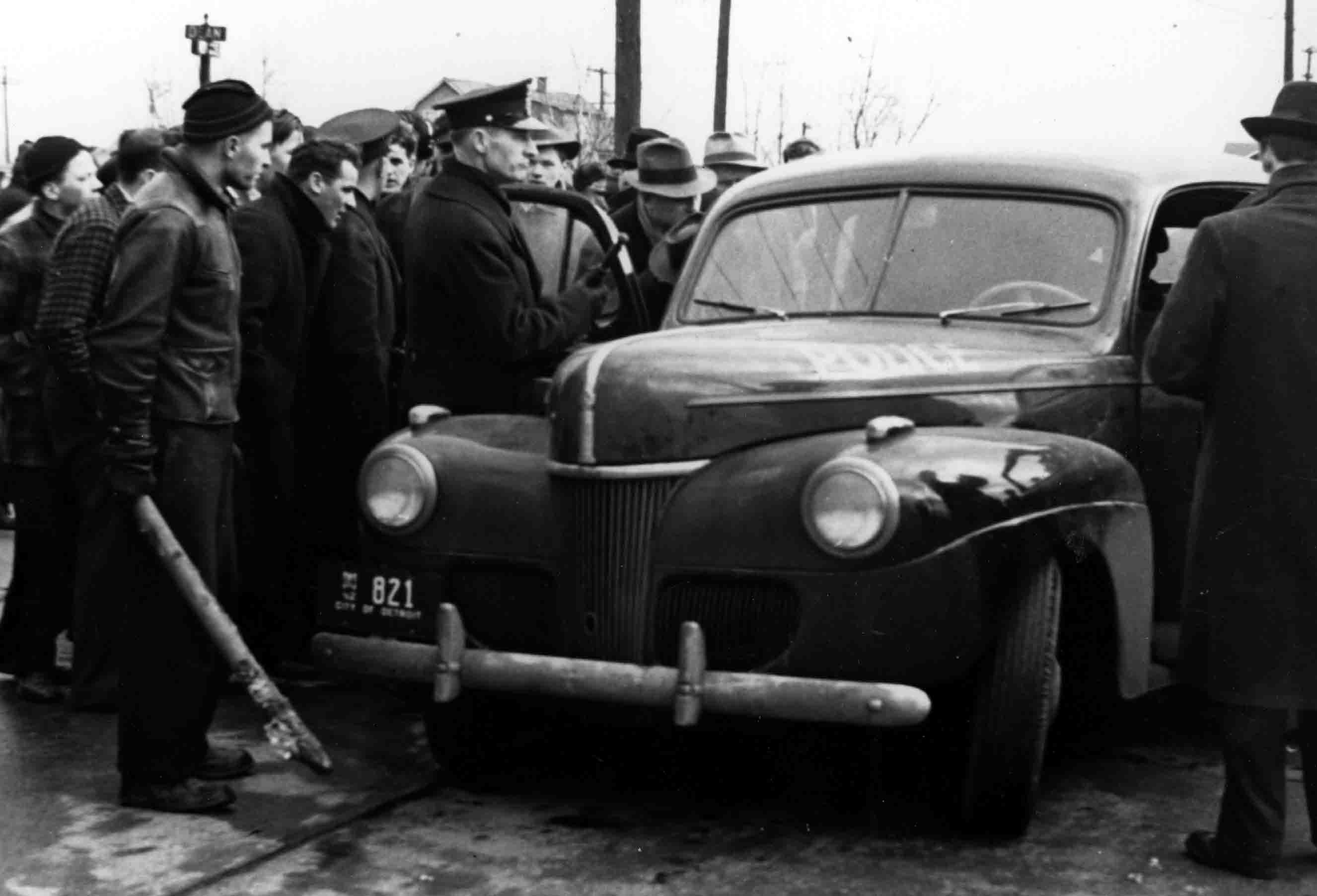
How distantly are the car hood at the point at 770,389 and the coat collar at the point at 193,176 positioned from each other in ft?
3.46

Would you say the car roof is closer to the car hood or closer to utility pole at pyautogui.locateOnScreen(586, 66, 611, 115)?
the car hood

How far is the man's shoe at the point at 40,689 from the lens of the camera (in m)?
6.86

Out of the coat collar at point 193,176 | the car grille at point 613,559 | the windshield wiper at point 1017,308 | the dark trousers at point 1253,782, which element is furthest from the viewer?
the windshield wiper at point 1017,308

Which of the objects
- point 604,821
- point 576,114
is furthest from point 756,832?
point 576,114

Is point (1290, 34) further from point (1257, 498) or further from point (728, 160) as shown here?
point (1257, 498)

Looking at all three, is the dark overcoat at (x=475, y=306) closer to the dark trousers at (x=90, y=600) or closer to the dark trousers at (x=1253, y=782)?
the dark trousers at (x=90, y=600)

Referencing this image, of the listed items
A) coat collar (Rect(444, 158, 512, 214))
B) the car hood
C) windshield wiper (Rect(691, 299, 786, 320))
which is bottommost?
the car hood

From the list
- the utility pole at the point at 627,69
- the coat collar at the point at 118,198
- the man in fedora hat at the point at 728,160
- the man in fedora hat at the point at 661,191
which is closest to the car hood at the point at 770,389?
the coat collar at the point at 118,198

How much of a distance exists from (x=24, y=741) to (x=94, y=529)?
0.69 meters

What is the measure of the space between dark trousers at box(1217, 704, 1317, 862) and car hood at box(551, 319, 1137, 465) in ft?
3.35

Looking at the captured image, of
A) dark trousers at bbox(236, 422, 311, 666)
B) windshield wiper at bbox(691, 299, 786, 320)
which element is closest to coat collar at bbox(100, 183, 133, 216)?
dark trousers at bbox(236, 422, 311, 666)

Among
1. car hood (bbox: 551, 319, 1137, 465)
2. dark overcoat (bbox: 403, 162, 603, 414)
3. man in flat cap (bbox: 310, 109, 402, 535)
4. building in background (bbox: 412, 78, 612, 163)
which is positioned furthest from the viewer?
building in background (bbox: 412, 78, 612, 163)

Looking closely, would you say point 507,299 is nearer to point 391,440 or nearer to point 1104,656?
point 391,440

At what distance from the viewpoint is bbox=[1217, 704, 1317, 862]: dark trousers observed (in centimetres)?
500
